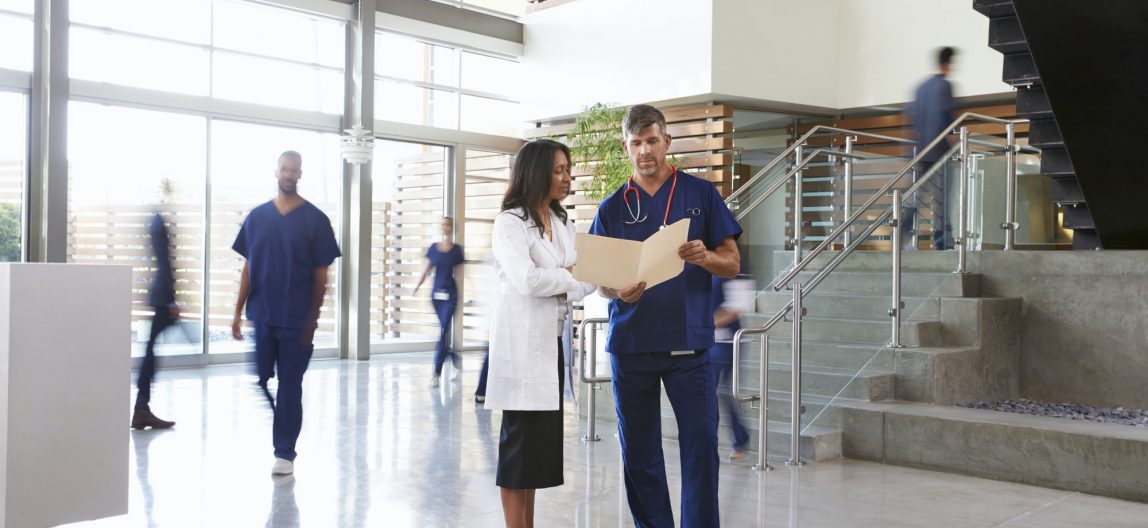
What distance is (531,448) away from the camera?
3.24m

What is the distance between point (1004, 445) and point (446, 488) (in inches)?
110

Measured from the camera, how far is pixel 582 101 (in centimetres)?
1227

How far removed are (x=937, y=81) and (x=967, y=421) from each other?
340 centimetres

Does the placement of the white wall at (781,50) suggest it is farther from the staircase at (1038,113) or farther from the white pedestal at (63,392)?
the white pedestal at (63,392)

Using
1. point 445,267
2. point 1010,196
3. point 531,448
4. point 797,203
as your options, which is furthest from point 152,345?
point 1010,196

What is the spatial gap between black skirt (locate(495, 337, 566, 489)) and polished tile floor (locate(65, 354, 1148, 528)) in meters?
0.95

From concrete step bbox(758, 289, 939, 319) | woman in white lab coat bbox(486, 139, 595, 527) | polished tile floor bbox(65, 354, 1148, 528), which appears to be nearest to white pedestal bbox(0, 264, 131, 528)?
polished tile floor bbox(65, 354, 1148, 528)

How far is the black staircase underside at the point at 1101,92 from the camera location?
498cm

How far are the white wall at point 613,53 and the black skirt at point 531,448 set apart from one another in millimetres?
7985

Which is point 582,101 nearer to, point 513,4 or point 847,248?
point 513,4

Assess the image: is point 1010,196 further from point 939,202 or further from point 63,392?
point 63,392

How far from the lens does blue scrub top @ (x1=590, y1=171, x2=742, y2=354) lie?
322 cm

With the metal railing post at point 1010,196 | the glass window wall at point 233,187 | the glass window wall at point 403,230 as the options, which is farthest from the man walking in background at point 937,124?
the glass window wall at point 403,230

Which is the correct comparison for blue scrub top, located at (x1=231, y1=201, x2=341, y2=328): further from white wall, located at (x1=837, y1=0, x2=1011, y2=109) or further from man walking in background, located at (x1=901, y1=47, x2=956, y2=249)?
white wall, located at (x1=837, y1=0, x2=1011, y2=109)
